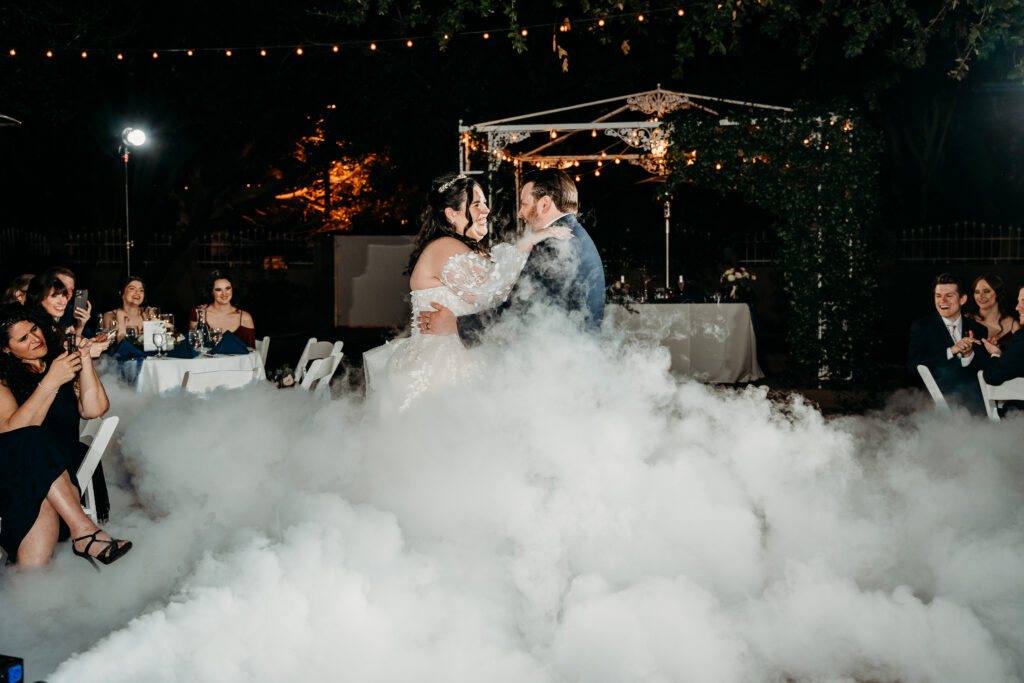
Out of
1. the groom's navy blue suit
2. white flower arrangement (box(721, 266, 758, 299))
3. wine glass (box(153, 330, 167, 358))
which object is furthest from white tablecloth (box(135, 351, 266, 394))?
white flower arrangement (box(721, 266, 758, 299))

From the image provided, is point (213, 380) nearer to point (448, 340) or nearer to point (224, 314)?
point (224, 314)

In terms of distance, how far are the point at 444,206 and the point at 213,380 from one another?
2763 millimetres

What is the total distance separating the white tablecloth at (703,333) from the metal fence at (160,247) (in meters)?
9.54

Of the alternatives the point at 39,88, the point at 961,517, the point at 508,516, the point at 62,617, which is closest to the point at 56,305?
the point at 62,617

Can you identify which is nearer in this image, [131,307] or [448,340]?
[448,340]

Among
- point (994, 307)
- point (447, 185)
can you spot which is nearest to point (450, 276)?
point (447, 185)

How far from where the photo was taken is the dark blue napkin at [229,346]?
624cm

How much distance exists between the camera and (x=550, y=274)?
3.11 metres

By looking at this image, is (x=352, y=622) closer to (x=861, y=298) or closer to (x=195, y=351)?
(x=195, y=351)

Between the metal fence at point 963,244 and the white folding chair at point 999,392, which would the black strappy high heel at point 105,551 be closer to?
the white folding chair at point 999,392

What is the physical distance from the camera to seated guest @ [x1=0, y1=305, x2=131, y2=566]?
11.3 ft

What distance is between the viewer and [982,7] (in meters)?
7.27

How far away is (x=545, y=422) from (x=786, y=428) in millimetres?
973

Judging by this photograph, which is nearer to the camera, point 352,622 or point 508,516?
point 352,622
